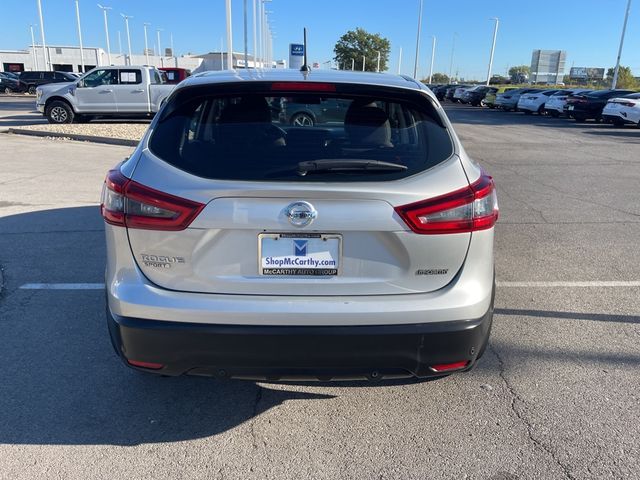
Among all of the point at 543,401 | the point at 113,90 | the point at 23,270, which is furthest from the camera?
the point at 113,90

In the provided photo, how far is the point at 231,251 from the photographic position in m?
2.39

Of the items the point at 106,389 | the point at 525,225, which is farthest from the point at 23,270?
the point at 525,225

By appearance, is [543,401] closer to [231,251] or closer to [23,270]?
[231,251]

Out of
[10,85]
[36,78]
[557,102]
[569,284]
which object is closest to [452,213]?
[569,284]

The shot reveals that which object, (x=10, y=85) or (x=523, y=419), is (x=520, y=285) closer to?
(x=523, y=419)

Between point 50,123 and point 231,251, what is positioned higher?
point 231,251

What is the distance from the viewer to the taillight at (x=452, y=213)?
7.88 ft

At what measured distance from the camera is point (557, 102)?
3025 cm

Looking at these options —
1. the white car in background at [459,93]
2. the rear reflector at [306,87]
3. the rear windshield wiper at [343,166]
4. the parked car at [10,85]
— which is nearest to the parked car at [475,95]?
the white car in background at [459,93]

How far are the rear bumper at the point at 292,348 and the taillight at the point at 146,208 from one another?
1.48ft

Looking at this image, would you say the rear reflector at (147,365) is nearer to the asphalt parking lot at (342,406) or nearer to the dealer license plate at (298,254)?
the asphalt parking lot at (342,406)

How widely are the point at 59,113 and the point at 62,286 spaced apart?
1599 cm

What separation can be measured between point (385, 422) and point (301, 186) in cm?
144

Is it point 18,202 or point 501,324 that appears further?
point 18,202
